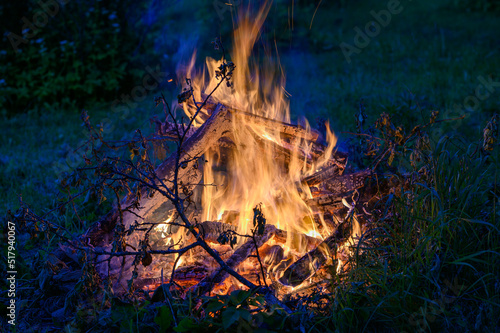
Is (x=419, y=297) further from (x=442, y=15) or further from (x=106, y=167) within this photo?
(x=442, y=15)

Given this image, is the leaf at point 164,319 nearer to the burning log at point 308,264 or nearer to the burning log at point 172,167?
the burning log at point 308,264

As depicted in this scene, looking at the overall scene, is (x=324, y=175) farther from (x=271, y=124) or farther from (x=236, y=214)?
(x=236, y=214)

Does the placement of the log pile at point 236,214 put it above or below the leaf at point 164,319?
above

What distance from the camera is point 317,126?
3.81 metres

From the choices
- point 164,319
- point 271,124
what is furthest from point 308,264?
point 271,124

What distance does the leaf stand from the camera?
2312 mm

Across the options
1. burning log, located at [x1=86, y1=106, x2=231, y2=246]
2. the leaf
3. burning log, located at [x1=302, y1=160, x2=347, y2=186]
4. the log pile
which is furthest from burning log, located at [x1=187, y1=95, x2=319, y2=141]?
the leaf

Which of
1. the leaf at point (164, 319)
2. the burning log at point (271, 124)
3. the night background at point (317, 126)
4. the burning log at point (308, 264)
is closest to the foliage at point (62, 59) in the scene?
the night background at point (317, 126)

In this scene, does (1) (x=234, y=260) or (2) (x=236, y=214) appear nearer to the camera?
(1) (x=234, y=260)

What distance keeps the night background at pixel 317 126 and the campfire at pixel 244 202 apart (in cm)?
23

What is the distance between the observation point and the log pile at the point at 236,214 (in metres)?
2.81

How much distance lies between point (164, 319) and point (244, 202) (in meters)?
1.22

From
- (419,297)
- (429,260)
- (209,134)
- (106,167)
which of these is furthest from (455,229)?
(106,167)

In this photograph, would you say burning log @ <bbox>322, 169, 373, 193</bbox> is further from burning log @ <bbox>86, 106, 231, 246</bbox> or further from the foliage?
the foliage
